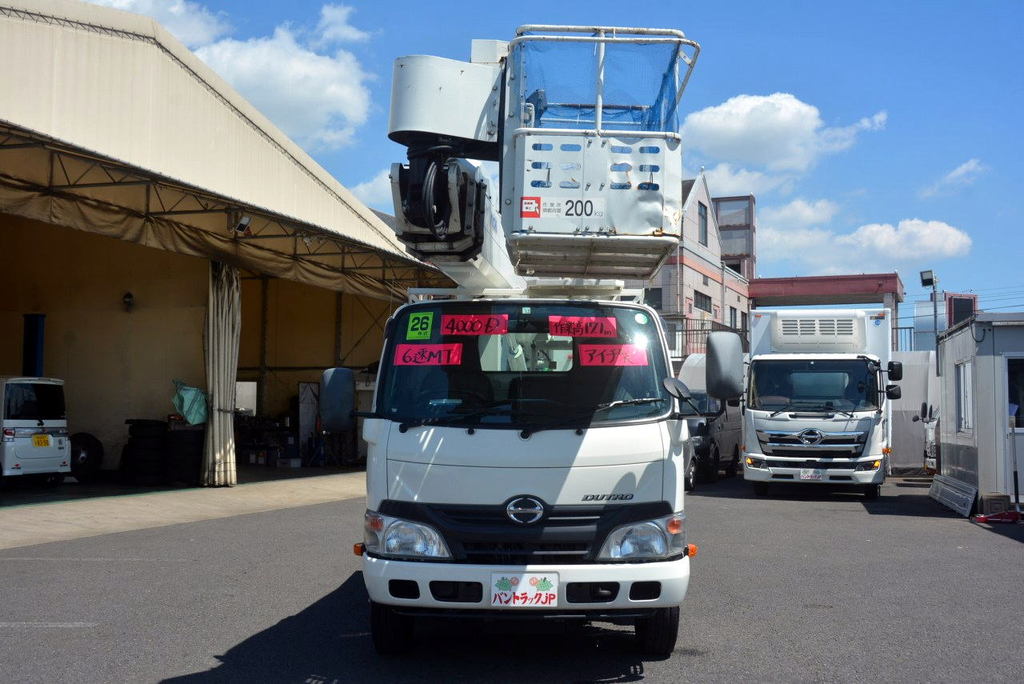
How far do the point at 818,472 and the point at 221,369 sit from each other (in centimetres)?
1131

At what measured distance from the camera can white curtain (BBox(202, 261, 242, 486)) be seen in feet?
62.6

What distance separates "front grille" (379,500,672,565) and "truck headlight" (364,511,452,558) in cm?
4

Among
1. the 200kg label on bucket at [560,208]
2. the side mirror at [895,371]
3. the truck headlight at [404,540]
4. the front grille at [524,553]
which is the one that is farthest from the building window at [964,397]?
the truck headlight at [404,540]

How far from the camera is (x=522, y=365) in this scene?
20.4 ft

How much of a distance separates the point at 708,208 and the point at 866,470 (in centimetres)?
2827

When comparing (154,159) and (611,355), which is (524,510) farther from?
(154,159)

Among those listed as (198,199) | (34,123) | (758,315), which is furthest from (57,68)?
(758,315)

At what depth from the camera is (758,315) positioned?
18.0 metres

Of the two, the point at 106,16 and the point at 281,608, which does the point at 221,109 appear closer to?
the point at 106,16

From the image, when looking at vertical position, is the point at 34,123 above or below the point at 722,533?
above

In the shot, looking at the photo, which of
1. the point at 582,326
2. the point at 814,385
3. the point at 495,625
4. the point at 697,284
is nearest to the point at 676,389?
the point at 582,326

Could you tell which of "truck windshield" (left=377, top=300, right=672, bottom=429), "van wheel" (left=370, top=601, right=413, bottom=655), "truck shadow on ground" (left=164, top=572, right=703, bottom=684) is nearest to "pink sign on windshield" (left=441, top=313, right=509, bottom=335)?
"truck windshield" (left=377, top=300, right=672, bottom=429)

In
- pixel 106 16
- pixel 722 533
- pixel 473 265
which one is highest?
pixel 106 16

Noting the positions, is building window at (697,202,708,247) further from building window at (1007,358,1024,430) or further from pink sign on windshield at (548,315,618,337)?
pink sign on windshield at (548,315,618,337)
